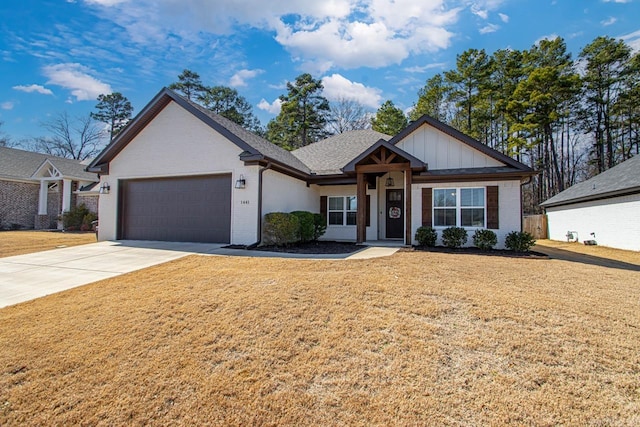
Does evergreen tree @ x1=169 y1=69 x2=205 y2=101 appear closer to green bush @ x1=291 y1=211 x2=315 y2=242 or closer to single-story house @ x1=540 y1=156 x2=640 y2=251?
green bush @ x1=291 y1=211 x2=315 y2=242

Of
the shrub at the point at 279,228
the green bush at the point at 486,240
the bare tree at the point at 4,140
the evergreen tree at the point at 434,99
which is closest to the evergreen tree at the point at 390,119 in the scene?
the evergreen tree at the point at 434,99

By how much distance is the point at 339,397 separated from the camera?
269 cm

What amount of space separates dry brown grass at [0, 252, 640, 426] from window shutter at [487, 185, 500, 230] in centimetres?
555

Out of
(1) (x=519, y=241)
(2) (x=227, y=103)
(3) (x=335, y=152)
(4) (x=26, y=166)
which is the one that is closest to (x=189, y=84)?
(2) (x=227, y=103)

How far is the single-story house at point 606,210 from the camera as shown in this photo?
12844 millimetres

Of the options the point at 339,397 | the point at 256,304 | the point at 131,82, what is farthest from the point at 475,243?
the point at 131,82

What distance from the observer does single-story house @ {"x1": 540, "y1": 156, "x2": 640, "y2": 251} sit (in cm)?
1284

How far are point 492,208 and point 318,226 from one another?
659 centimetres

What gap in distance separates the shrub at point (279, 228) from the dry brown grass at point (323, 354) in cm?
482

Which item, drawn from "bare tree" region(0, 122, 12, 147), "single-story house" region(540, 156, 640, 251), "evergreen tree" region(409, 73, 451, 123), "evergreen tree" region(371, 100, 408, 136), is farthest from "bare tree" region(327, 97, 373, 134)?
"bare tree" region(0, 122, 12, 147)

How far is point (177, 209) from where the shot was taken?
1171cm

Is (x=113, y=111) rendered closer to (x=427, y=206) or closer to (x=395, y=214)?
(x=395, y=214)

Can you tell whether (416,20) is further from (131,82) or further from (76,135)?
(76,135)

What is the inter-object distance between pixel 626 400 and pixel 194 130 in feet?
40.3
